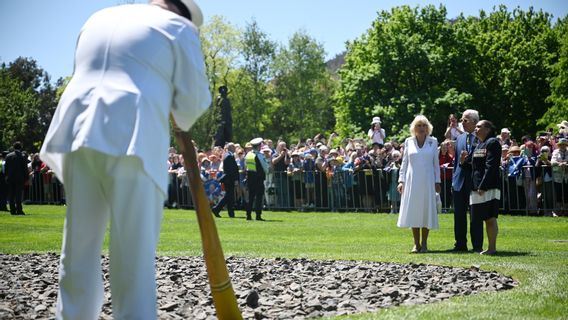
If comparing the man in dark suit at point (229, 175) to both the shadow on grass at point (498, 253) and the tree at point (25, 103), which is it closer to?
the shadow on grass at point (498, 253)

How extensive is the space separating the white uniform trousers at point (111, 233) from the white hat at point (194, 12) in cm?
132

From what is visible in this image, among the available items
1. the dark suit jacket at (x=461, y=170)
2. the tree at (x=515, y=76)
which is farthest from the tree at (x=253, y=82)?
the dark suit jacket at (x=461, y=170)

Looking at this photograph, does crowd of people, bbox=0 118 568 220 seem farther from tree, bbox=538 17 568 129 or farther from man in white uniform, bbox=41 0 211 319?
tree, bbox=538 17 568 129

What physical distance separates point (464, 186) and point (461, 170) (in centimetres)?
32

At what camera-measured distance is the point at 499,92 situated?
7188 centimetres

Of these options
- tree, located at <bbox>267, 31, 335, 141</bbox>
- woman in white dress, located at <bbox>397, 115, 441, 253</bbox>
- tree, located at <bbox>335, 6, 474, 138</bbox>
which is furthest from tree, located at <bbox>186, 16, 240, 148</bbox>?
woman in white dress, located at <bbox>397, 115, 441, 253</bbox>

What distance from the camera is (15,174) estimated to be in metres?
30.8

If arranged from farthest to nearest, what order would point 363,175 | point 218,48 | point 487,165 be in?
point 218,48, point 363,175, point 487,165

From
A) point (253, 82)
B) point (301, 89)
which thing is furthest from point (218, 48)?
point (301, 89)

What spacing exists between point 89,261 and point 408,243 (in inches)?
482

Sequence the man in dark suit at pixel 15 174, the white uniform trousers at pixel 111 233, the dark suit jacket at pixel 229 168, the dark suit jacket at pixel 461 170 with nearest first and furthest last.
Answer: the white uniform trousers at pixel 111 233 → the dark suit jacket at pixel 461 170 → the dark suit jacket at pixel 229 168 → the man in dark suit at pixel 15 174

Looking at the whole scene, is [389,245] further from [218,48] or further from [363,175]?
[218,48]

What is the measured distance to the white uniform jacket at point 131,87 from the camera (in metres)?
5.13

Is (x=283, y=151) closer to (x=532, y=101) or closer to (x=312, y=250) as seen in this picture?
(x=312, y=250)
